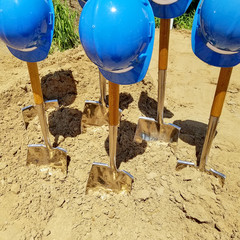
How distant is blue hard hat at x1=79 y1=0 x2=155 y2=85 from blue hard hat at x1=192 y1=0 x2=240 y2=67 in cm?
22

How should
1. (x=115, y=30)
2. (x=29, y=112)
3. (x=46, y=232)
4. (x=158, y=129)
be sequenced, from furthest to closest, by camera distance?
(x=29, y=112) → (x=158, y=129) → (x=46, y=232) → (x=115, y=30)

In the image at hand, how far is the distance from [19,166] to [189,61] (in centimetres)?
196

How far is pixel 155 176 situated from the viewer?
1.63m

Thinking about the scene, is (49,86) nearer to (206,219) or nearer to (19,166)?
(19,166)

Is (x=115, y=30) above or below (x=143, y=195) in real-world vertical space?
above

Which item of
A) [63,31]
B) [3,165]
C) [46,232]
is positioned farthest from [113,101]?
[63,31]

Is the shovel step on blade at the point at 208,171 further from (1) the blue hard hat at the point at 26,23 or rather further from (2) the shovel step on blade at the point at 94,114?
(1) the blue hard hat at the point at 26,23

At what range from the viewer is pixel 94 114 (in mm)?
2002

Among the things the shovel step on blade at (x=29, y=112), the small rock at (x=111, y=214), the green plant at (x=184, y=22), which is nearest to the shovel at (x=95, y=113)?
the shovel step on blade at (x=29, y=112)

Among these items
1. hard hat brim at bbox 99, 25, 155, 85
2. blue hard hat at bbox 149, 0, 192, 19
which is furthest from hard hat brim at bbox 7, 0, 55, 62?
blue hard hat at bbox 149, 0, 192, 19

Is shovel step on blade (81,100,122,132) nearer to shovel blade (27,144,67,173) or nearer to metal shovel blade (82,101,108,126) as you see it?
metal shovel blade (82,101,108,126)

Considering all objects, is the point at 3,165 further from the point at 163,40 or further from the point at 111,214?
the point at 163,40

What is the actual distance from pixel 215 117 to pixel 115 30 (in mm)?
795

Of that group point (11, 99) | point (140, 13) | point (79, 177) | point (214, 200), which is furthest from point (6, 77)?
point (214, 200)
